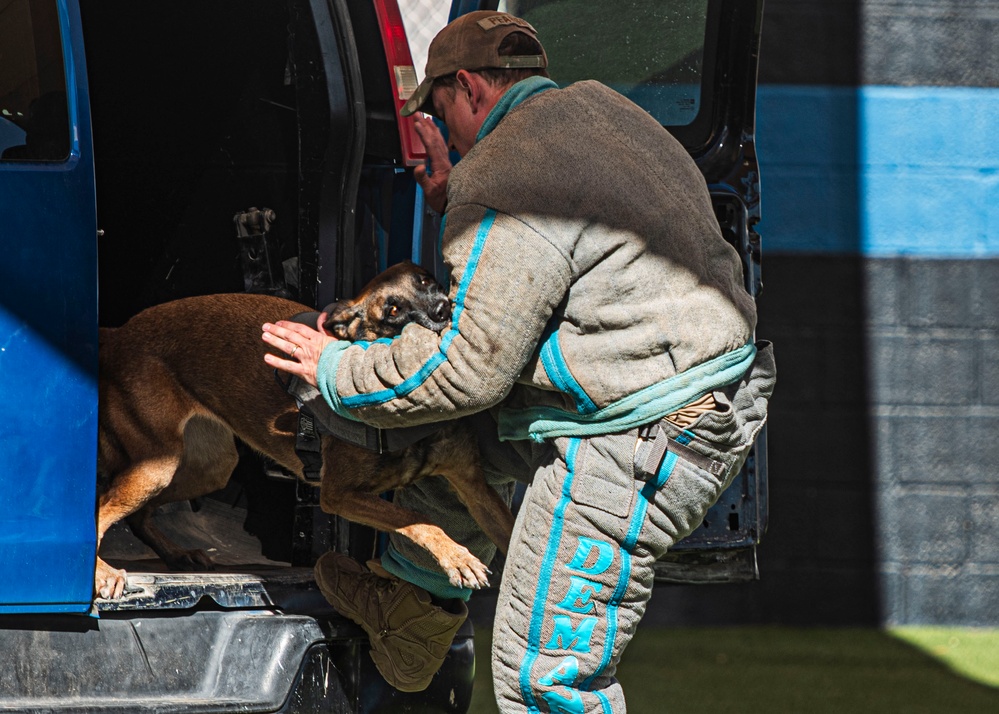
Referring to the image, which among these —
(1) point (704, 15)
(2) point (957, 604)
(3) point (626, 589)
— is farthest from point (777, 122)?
(3) point (626, 589)

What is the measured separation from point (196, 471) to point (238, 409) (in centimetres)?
48

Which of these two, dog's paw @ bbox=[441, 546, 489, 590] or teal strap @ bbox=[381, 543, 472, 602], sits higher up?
dog's paw @ bbox=[441, 546, 489, 590]

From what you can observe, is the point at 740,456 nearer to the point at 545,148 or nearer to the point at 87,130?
the point at 545,148

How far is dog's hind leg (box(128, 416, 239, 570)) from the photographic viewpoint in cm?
334

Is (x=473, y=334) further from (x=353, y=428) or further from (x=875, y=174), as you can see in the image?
(x=875, y=174)

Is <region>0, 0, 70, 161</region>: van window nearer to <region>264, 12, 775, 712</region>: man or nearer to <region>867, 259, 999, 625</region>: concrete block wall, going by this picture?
<region>264, 12, 775, 712</region>: man

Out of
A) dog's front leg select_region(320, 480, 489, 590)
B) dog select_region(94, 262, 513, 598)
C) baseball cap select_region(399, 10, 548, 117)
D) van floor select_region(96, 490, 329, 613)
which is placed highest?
baseball cap select_region(399, 10, 548, 117)

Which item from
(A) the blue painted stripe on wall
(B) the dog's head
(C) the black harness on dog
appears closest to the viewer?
(C) the black harness on dog

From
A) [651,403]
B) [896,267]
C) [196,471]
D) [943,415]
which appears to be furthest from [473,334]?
[943,415]

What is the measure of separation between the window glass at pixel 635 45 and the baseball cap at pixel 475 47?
1.89ft

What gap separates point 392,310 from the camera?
105 inches

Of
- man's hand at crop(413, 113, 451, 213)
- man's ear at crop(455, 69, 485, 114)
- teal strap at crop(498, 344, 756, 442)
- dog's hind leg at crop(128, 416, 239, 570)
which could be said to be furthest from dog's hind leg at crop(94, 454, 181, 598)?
man's ear at crop(455, 69, 485, 114)

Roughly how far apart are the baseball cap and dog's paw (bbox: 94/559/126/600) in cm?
133

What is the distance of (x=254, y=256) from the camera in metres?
3.40
